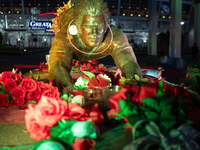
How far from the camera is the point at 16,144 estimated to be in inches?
49.5

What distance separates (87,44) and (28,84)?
971 millimetres

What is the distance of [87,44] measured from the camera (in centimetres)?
277

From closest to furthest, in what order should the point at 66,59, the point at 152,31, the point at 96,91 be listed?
1. the point at 96,91
2. the point at 66,59
3. the point at 152,31

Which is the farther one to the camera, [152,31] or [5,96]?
[152,31]

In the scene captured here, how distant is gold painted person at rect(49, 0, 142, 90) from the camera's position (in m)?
2.46

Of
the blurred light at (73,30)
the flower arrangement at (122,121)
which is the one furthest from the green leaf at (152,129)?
the blurred light at (73,30)

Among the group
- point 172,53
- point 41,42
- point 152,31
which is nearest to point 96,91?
point 172,53

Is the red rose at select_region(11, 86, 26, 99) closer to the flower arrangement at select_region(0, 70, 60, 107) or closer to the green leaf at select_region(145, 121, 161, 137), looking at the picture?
the flower arrangement at select_region(0, 70, 60, 107)

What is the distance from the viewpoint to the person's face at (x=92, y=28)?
2473mm

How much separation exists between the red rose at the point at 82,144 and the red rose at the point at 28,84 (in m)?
1.22

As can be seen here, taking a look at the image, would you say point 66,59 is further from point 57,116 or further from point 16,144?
point 57,116

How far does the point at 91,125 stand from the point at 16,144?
1.71 feet

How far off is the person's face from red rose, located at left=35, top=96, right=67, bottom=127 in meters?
1.63

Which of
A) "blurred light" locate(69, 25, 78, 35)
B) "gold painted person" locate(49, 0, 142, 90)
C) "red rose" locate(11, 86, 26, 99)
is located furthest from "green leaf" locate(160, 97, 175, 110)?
"blurred light" locate(69, 25, 78, 35)
